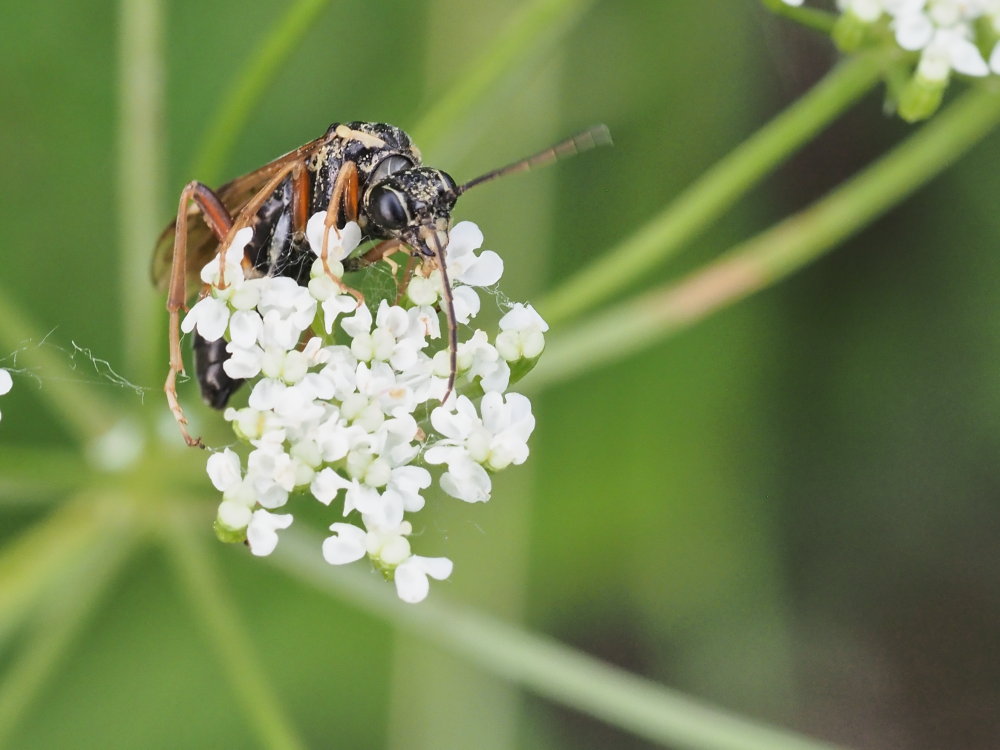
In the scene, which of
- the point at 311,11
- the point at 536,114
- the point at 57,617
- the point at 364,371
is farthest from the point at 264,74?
the point at 536,114

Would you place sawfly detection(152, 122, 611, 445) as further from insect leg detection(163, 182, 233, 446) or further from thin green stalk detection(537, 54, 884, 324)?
thin green stalk detection(537, 54, 884, 324)

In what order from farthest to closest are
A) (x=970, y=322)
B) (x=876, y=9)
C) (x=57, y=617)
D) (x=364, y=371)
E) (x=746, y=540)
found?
(x=746, y=540), (x=970, y=322), (x=57, y=617), (x=876, y=9), (x=364, y=371)

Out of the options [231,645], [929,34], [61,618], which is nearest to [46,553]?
[61,618]

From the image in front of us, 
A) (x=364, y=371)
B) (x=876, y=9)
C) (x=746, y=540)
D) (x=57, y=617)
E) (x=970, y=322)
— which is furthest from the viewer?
(x=746, y=540)

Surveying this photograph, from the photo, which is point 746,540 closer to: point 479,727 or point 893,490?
point 893,490

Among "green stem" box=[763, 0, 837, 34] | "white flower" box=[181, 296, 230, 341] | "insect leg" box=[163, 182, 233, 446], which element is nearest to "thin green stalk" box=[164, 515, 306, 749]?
"insect leg" box=[163, 182, 233, 446]

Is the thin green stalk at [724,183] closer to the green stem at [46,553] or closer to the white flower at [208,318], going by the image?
the white flower at [208,318]

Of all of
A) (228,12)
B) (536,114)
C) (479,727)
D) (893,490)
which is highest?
(536,114)
